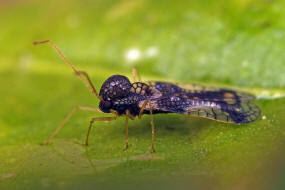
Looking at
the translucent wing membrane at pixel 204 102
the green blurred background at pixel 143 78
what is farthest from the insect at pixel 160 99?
the green blurred background at pixel 143 78

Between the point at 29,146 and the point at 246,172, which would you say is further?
the point at 29,146

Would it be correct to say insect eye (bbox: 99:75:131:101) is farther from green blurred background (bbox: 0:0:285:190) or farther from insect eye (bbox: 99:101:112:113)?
green blurred background (bbox: 0:0:285:190)

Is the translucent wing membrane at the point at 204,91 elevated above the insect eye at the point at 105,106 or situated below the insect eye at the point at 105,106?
above

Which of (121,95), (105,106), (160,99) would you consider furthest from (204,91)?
(105,106)

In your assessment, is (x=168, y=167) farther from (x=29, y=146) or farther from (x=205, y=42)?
(x=205, y=42)

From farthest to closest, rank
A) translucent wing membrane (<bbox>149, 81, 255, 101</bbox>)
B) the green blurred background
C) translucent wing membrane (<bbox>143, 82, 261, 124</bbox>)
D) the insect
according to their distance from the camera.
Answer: translucent wing membrane (<bbox>149, 81, 255, 101</bbox>) → the insect → translucent wing membrane (<bbox>143, 82, 261, 124</bbox>) → the green blurred background

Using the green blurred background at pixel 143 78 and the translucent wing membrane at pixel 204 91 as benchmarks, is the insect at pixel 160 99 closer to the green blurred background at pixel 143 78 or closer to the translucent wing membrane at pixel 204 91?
the translucent wing membrane at pixel 204 91

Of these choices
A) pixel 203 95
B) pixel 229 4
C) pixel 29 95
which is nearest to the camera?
pixel 203 95

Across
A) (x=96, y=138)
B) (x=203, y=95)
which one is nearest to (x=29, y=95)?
(x=96, y=138)

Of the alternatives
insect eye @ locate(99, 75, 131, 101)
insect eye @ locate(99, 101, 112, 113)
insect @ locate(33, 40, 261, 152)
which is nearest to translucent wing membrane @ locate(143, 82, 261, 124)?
insect @ locate(33, 40, 261, 152)
